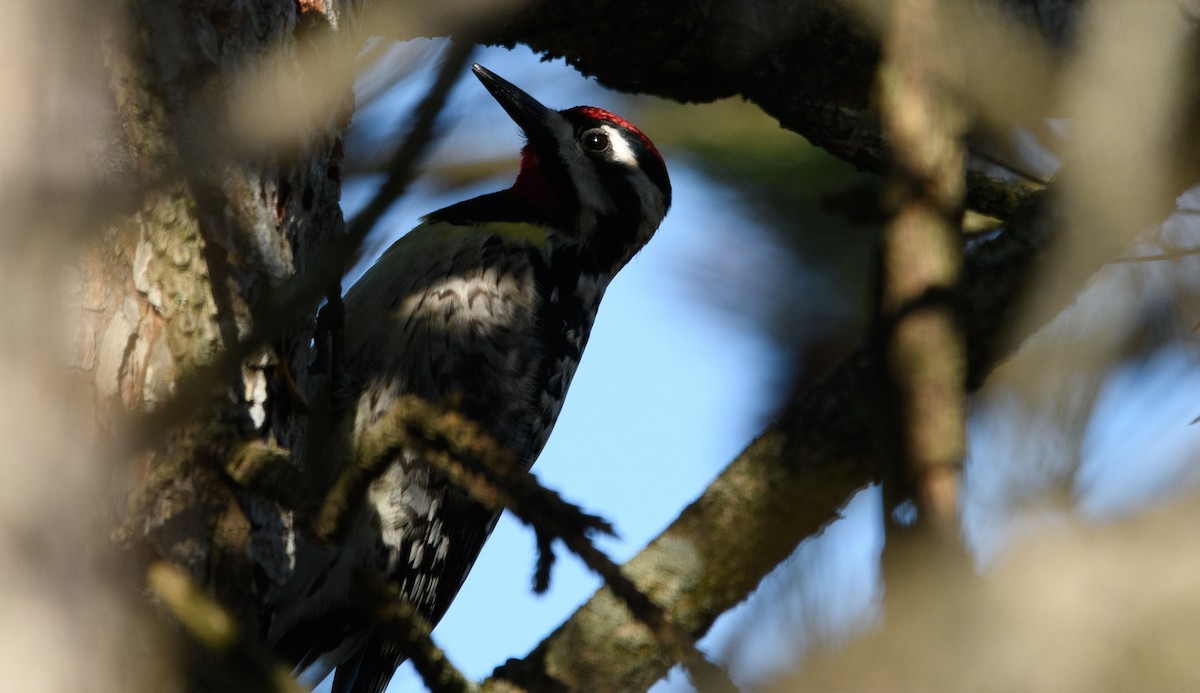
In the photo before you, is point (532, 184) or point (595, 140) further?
point (595, 140)

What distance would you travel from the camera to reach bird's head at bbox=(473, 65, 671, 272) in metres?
3.69

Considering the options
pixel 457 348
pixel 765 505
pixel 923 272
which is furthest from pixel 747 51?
pixel 923 272

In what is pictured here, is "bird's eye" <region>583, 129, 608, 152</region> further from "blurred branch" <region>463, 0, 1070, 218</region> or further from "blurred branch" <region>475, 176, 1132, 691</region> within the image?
"blurred branch" <region>475, 176, 1132, 691</region>

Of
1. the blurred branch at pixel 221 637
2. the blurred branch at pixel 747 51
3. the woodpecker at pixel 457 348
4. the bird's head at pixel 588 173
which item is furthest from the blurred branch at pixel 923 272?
the bird's head at pixel 588 173

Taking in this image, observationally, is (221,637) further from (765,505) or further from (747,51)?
(747,51)

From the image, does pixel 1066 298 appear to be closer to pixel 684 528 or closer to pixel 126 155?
pixel 684 528

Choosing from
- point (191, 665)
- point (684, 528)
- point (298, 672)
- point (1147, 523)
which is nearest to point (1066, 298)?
point (1147, 523)

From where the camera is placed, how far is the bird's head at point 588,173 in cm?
369

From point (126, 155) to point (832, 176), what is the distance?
2.48 meters

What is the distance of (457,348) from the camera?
306 cm

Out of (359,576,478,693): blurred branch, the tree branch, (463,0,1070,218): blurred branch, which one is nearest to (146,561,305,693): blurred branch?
(359,576,478,693): blurred branch

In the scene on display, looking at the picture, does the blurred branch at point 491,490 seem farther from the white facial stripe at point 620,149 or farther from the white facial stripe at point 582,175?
the white facial stripe at point 620,149

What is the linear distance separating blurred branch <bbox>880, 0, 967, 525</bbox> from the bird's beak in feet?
5.65

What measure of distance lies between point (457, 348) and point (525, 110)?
103 cm
